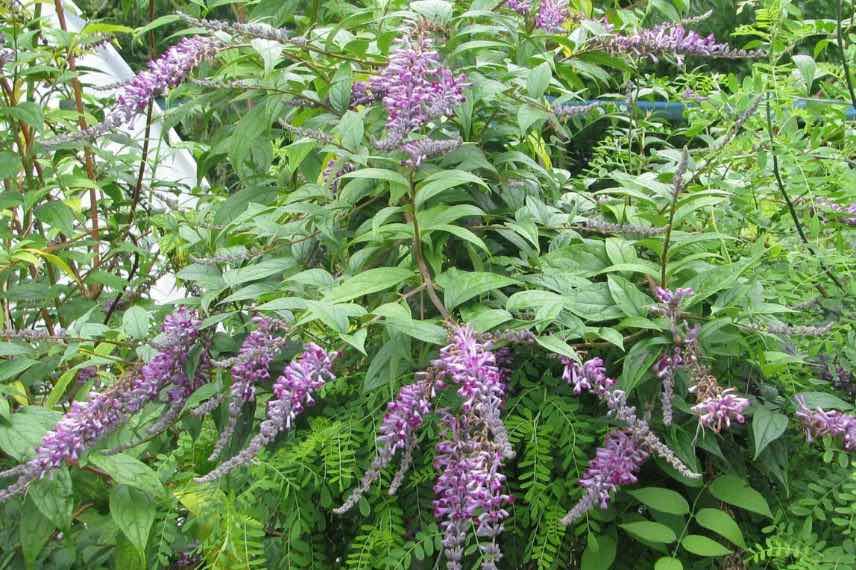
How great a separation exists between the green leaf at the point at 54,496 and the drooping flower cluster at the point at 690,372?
2.82 ft

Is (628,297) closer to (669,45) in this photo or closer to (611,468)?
(611,468)

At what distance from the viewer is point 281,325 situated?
131 cm

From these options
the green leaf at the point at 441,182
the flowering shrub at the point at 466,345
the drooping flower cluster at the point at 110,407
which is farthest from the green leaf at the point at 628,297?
the drooping flower cluster at the point at 110,407

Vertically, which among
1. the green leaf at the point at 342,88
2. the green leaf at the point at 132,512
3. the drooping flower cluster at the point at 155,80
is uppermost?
the drooping flower cluster at the point at 155,80

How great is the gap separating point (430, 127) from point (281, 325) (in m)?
0.44

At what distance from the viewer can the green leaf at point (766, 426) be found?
1.26m

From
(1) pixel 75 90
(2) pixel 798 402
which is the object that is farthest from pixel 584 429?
(1) pixel 75 90

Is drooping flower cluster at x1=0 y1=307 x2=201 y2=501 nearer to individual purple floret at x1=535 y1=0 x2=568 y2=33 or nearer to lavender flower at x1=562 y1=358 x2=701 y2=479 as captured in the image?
lavender flower at x1=562 y1=358 x2=701 y2=479

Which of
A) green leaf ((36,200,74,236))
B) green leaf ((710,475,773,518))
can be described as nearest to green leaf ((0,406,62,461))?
green leaf ((36,200,74,236))

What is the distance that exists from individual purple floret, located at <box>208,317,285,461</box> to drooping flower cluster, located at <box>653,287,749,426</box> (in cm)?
Answer: 51

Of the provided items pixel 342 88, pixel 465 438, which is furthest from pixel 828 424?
pixel 342 88

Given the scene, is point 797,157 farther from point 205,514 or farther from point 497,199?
point 205,514

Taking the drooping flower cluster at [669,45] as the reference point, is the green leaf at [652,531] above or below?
below

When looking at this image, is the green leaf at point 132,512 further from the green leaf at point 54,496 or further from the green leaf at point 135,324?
the green leaf at point 135,324
